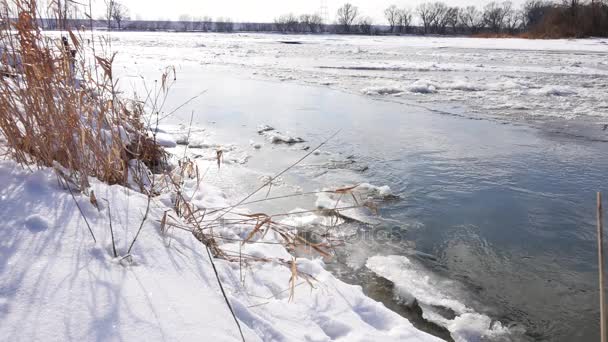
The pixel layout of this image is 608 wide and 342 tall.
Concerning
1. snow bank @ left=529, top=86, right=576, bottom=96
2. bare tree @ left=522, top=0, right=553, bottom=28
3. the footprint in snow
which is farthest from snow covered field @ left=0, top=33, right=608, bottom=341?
bare tree @ left=522, top=0, right=553, bottom=28

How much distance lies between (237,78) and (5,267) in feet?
31.4

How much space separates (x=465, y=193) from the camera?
3.31 meters

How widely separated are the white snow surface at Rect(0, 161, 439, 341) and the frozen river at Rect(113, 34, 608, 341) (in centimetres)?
58

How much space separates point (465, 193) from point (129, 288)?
288cm

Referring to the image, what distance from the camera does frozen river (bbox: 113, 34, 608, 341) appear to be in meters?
2.07

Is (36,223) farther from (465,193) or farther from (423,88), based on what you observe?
(423,88)

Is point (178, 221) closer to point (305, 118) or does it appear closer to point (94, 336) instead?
point (94, 336)

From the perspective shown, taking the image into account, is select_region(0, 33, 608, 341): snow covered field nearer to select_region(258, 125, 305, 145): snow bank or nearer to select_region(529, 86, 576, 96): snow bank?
select_region(258, 125, 305, 145): snow bank

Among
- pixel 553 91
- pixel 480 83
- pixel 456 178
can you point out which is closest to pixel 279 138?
Answer: pixel 456 178

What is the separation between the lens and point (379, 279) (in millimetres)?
2197

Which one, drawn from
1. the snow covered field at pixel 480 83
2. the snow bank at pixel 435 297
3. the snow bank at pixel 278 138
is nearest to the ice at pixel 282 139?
the snow bank at pixel 278 138

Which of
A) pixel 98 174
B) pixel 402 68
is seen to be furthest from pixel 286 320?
pixel 402 68

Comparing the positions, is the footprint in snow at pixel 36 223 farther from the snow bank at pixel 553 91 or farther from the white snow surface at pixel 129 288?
the snow bank at pixel 553 91

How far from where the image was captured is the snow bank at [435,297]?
1.83 m
